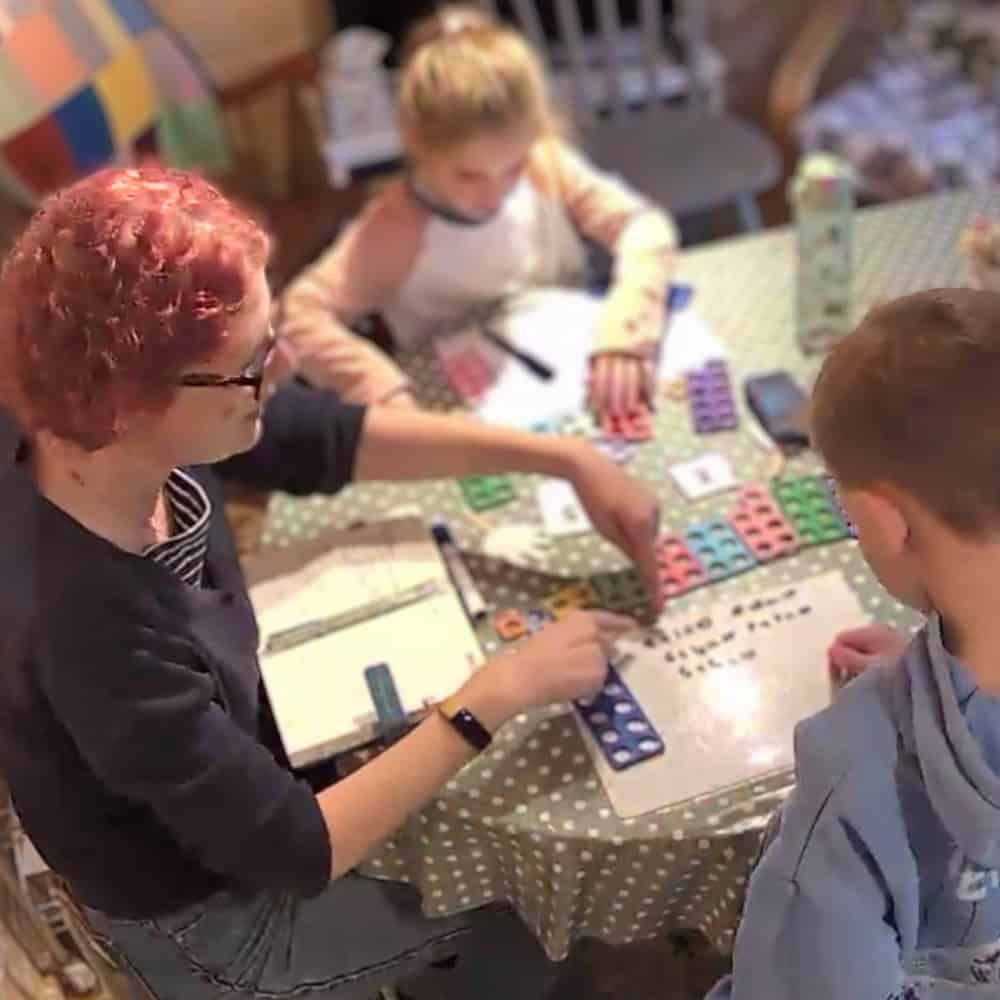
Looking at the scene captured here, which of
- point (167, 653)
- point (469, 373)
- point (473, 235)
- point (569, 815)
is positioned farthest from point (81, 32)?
point (569, 815)

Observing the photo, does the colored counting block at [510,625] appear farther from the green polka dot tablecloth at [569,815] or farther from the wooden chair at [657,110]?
the wooden chair at [657,110]

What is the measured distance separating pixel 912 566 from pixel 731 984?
1.21ft

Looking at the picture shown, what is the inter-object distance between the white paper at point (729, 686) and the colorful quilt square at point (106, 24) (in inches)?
52.4

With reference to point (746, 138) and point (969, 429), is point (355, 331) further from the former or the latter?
point (969, 429)

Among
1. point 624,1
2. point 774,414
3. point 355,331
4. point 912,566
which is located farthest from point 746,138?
point 912,566

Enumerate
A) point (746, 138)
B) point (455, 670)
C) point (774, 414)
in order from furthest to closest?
point (746, 138)
point (774, 414)
point (455, 670)

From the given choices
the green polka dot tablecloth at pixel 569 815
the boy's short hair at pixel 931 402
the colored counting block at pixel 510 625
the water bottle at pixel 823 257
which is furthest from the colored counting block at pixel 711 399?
the boy's short hair at pixel 931 402

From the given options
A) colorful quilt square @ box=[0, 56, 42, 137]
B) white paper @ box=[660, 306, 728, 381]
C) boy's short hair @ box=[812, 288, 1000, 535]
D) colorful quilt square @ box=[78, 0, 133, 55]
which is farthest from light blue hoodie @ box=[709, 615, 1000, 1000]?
colorful quilt square @ box=[78, 0, 133, 55]

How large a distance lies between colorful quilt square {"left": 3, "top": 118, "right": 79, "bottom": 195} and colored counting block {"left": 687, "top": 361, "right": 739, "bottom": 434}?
1017mm

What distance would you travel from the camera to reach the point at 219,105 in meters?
2.68

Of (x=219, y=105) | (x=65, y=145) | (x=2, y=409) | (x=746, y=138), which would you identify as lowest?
(x=746, y=138)

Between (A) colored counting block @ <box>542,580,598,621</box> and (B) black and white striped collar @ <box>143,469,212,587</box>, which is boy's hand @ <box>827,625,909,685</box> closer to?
(A) colored counting block @ <box>542,580,598,621</box>

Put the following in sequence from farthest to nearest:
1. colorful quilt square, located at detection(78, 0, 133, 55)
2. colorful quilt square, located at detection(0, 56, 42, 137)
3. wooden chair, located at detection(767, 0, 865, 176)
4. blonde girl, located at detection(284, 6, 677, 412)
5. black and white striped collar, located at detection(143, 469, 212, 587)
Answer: wooden chair, located at detection(767, 0, 865, 176)
colorful quilt square, located at detection(78, 0, 133, 55)
colorful quilt square, located at detection(0, 56, 42, 137)
blonde girl, located at detection(284, 6, 677, 412)
black and white striped collar, located at detection(143, 469, 212, 587)

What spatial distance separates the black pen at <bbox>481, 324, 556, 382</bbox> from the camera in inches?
70.0
